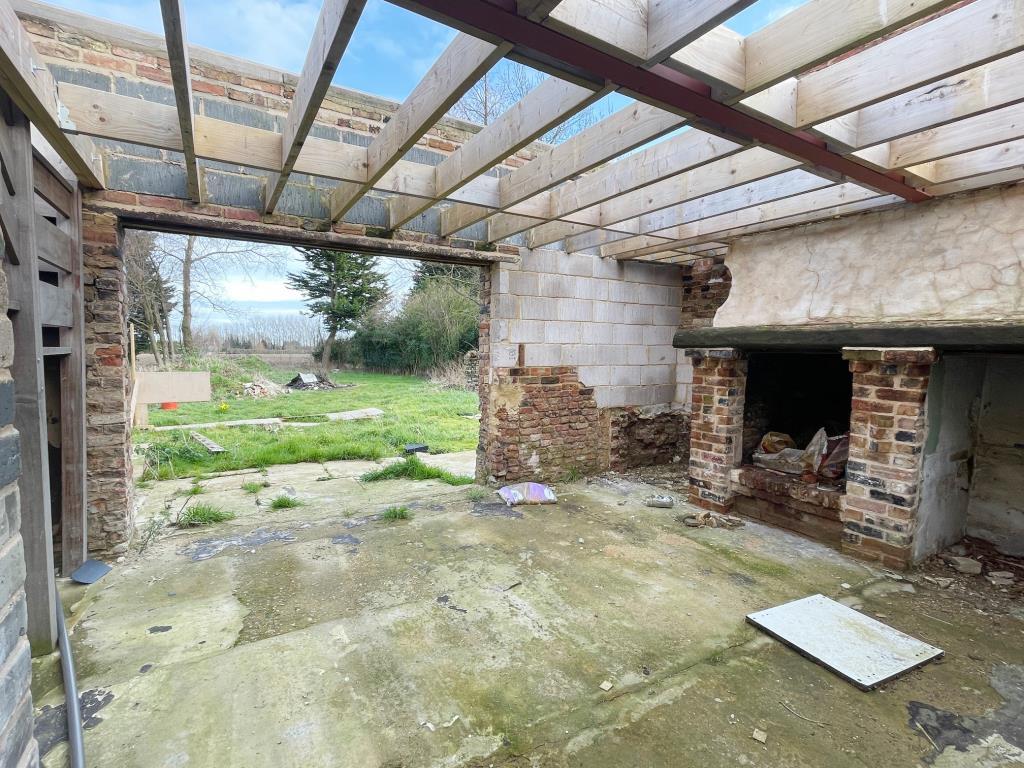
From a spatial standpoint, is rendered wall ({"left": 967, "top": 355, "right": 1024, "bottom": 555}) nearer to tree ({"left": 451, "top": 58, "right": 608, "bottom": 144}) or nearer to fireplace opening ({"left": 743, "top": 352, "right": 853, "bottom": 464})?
fireplace opening ({"left": 743, "top": 352, "right": 853, "bottom": 464})

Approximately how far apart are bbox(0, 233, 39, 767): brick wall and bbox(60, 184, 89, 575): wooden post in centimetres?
234

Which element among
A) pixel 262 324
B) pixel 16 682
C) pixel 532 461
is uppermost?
pixel 262 324

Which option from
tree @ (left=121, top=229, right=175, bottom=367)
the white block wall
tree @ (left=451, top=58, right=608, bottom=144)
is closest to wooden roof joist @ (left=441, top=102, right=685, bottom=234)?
the white block wall

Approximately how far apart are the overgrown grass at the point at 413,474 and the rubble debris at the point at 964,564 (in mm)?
3922

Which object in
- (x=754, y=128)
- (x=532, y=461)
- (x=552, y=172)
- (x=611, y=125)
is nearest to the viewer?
(x=754, y=128)

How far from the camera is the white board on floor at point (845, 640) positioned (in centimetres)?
224

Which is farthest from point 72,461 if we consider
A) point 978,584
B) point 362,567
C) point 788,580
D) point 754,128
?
point 978,584

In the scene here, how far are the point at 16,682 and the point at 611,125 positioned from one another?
2.89 m

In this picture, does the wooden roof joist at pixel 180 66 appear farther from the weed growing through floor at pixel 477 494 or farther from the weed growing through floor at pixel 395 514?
the weed growing through floor at pixel 477 494

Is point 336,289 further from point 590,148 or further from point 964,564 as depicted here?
point 964,564

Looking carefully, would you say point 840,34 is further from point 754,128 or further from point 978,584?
point 978,584

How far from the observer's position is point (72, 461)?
3033mm

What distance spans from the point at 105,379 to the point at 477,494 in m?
2.99

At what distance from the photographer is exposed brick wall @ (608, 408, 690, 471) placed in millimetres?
5594
